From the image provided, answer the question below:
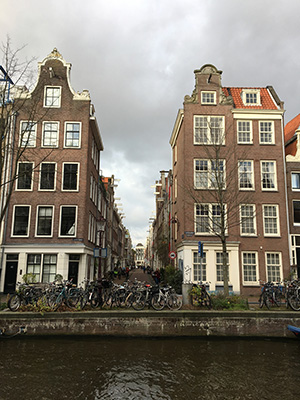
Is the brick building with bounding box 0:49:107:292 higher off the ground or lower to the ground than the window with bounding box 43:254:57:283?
higher

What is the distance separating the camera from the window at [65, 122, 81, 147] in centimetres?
2517

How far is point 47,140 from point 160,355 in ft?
63.5

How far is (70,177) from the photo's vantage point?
2470 centimetres

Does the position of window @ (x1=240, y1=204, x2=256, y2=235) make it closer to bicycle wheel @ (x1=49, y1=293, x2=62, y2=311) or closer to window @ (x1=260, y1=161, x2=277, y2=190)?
window @ (x1=260, y1=161, x2=277, y2=190)

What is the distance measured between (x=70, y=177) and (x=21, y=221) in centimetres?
483

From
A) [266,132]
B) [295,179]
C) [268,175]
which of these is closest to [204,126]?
[266,132]

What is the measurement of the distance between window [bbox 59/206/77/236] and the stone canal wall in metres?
11.5

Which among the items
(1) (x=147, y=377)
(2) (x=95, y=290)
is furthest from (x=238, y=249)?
(1) (x=147, y=377)

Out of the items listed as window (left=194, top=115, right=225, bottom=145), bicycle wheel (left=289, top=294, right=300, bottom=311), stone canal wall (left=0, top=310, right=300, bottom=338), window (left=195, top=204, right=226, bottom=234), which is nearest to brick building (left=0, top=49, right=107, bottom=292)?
window (left=194, top=115, right=225, bottom=145)

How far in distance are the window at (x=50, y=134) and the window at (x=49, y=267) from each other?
28.0 ft

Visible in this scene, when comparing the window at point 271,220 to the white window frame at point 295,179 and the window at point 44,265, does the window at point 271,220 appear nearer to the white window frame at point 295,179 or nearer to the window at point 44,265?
the white window frame at point 295,179

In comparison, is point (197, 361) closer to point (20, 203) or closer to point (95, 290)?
point (95, 290)

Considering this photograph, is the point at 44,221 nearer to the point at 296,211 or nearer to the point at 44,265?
the point at 44,265

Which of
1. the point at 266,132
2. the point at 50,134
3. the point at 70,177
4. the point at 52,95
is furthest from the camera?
the point at 52,95
